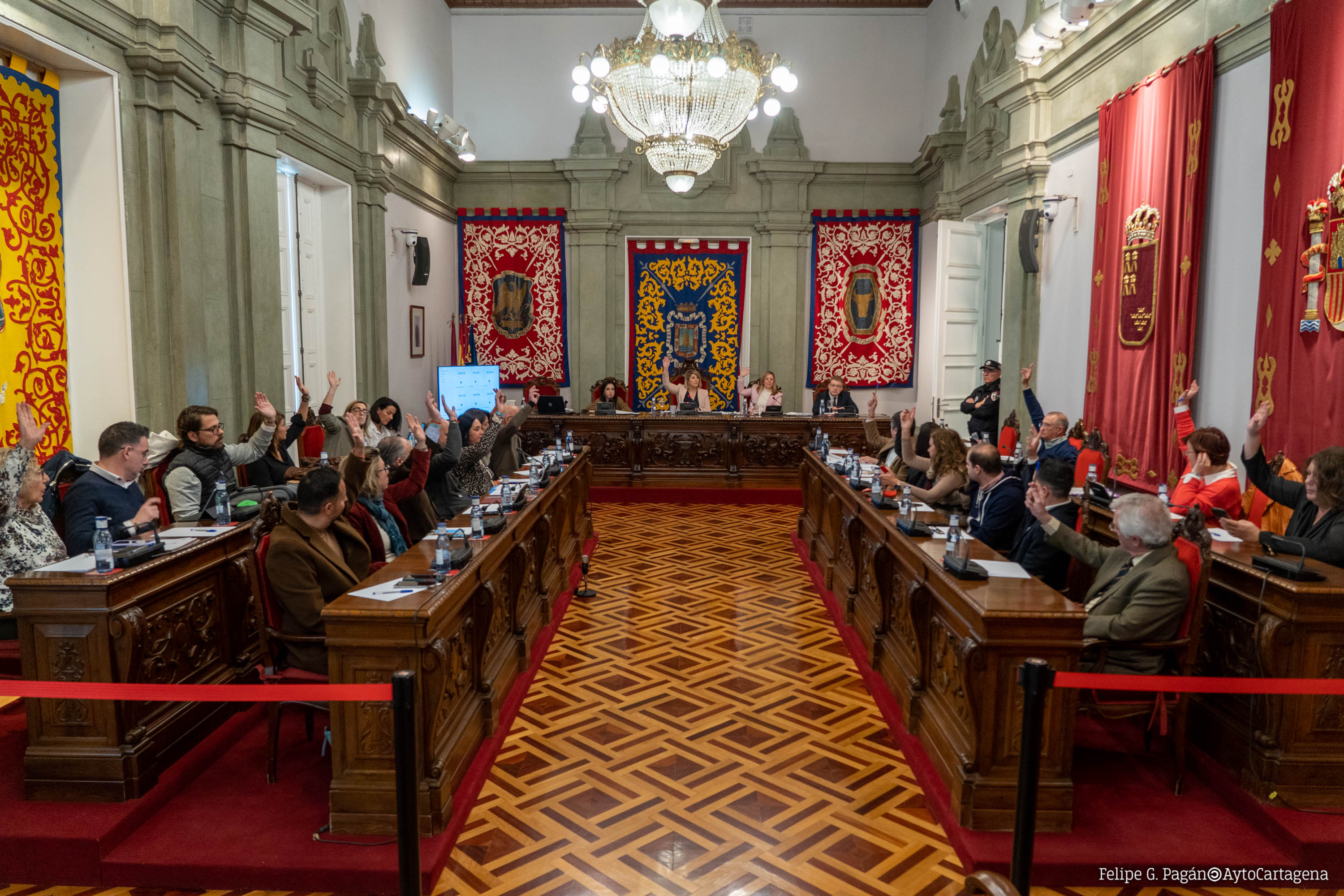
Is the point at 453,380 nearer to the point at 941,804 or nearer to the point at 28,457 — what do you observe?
the point at 28,457

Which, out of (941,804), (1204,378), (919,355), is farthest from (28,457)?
(919,355)

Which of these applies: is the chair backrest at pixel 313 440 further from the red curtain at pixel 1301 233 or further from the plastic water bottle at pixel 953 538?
the red curtain at pixel 1301 233

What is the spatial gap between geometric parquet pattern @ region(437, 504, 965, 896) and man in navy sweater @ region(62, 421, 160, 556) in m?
2.05

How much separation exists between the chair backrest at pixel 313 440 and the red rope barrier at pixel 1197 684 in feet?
19.9

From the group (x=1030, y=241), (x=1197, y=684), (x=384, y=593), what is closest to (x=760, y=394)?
(x=1030, y=241)

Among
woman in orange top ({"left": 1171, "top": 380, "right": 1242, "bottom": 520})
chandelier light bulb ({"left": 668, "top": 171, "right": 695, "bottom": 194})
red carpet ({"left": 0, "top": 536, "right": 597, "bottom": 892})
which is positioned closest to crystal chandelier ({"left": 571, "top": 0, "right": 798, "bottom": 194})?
chandelier light bulb ({"left": 668, "top": 171, "right": 695, "bottom": 194})

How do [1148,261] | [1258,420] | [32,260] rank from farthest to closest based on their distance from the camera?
1. [1148,261]
2. [32,260]
3. [1258,420]

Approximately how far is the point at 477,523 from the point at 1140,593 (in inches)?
115

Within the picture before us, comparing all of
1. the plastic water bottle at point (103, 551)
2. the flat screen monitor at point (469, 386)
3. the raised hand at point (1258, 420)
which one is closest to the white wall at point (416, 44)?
the flat screen monitor at point (469, 386)

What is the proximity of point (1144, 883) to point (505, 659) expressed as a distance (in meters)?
2.98

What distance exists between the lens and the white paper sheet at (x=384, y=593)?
129 inches

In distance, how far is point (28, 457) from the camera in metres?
3.83

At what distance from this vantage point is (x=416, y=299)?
11.3 metres

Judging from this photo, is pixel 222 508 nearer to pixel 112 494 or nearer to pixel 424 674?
pixel 112 494
